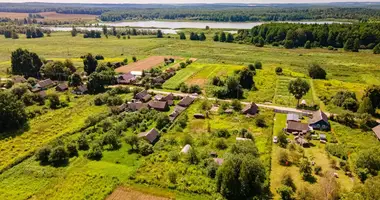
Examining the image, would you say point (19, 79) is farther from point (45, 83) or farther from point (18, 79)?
point (45, 83)

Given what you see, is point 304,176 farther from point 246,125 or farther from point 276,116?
point 276,116

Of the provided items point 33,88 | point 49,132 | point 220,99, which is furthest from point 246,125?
point 33,88

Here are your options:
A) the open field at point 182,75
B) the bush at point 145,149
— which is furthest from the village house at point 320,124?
the open field at point 182,75

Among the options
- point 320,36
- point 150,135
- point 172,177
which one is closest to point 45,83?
point 150,135

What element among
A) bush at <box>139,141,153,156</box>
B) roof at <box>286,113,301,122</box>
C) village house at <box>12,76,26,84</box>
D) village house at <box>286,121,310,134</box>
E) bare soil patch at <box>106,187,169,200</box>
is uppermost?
village house at <box>12,76,26,84</box>

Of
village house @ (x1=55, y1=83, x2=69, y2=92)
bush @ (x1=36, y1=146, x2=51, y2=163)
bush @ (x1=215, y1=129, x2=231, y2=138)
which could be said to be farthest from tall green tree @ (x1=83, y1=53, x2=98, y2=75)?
bush @ (x1=215, y1=129, x2=231, y2=138)

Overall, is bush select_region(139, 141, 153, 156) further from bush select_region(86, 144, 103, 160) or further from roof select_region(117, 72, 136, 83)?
roof select_region(117, 72, 136, 83)
